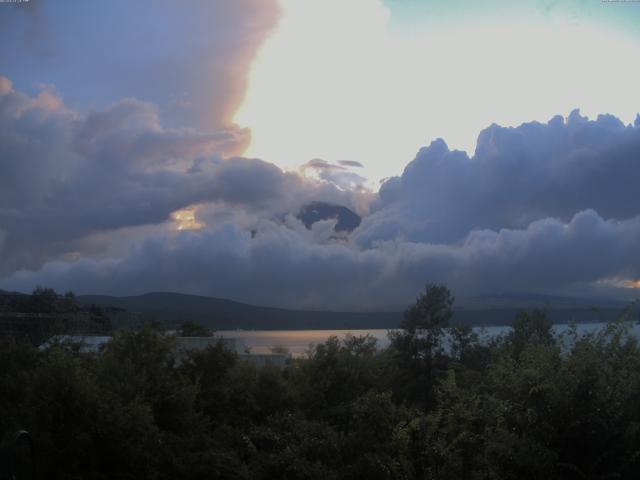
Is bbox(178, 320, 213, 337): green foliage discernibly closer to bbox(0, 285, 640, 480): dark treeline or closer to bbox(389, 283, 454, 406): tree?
bbox(389, 283, 454, 406): tree

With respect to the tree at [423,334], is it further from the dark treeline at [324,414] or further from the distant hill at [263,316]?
the distant hill at [263,316]

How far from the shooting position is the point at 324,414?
21828 millimetres

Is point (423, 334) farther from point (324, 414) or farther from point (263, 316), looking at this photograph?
point (263, 316)

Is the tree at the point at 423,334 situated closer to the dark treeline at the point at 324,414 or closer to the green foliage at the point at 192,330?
the dark treeline at the point at 324,414

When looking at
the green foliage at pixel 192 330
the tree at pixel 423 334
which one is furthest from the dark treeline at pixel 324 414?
the green foliage at pixel 192 330

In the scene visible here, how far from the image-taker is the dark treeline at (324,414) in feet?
34.0

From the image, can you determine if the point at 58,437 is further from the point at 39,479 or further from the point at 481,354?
the point at 481,354

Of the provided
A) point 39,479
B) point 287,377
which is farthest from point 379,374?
point 39,479

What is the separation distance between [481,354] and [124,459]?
83.1ft

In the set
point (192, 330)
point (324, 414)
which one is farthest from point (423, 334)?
→ point (192, 330)

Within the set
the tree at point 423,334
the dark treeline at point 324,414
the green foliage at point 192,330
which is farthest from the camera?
the green foliage at point 192,330

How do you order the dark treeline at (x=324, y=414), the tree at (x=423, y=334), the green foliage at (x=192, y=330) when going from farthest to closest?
the green foliage at (x=192, y=330)
the tree at (x=423, y=334)
the dark treeline at (x=324, y=414)

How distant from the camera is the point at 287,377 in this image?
1016 inches

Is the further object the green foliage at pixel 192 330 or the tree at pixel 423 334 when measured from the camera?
the green foliage at pixel 192 330
